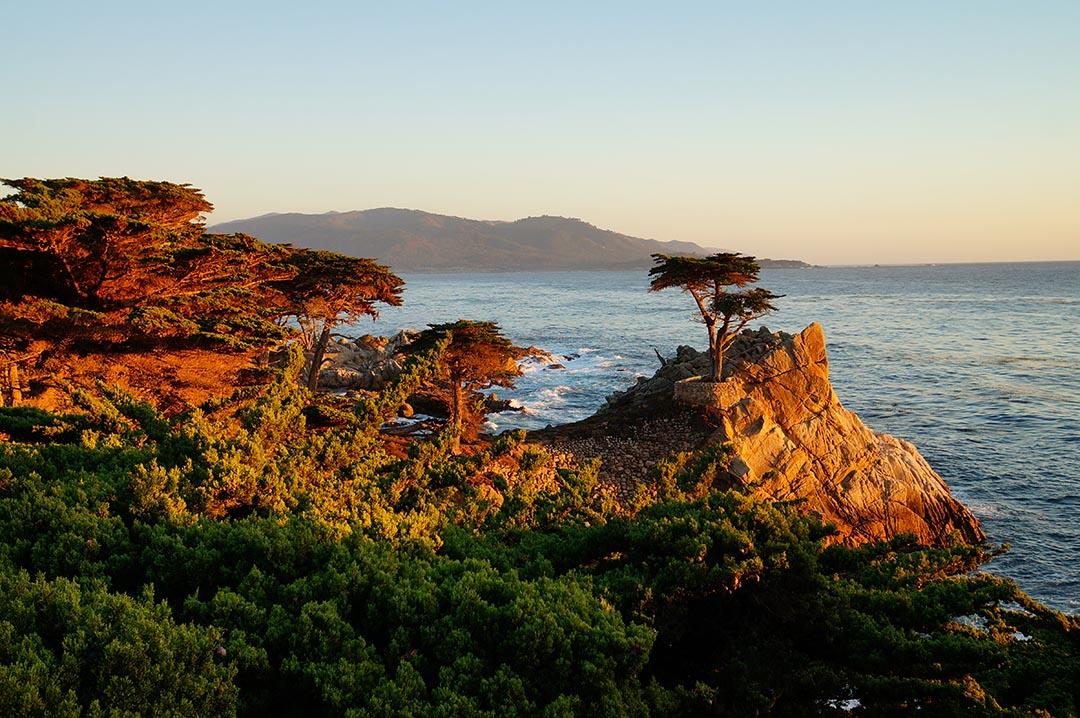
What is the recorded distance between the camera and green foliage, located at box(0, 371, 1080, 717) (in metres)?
4.34

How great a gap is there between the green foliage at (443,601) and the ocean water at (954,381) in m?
11.8

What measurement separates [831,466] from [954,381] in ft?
72.4

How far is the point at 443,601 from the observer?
208 inches

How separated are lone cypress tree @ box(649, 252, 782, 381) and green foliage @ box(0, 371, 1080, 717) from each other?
13.3m

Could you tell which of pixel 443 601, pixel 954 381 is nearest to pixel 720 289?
pixel 443 601

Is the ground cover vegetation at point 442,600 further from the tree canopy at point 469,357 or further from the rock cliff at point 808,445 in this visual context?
the tree canopy at point 469,357

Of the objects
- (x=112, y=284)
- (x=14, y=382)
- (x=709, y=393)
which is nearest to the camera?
(x=14, y=382)

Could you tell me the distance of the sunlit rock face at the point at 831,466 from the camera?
17.1 metres

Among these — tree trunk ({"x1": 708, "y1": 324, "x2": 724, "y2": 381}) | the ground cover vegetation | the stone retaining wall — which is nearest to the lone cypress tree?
tree trunk ({"x1": 708, "y1": 324, "x2": 724, "y2": 381})

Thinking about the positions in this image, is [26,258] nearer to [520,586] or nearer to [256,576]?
[256,576]

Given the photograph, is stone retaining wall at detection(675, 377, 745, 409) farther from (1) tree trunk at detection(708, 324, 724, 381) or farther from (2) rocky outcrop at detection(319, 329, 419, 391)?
(2) rocky outcrop at detection(319, 329, 419, 391)

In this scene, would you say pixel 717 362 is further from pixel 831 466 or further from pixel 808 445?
pixel 831 466

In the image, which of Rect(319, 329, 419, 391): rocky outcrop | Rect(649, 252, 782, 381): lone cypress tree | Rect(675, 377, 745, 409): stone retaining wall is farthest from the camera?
Rect(319, 329, 419, 391): rocky outcrop

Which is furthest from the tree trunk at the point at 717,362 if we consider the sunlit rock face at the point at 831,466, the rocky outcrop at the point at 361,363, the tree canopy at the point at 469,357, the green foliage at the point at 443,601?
the green foliage at the point at 443,601
